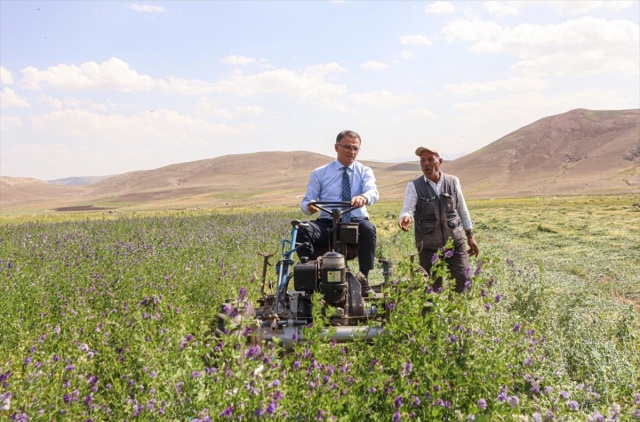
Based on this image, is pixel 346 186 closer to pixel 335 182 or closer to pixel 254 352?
pixel 335 182

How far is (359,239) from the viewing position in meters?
5.32

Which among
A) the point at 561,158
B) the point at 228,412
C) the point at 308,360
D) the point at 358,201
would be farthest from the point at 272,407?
the point at 561,158

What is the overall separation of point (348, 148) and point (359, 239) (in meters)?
1.16

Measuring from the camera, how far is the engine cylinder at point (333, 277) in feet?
14.1

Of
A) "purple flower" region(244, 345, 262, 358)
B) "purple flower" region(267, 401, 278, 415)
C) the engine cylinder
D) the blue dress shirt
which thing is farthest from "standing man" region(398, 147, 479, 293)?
"purple flower" region(267, 401, 278, 415)

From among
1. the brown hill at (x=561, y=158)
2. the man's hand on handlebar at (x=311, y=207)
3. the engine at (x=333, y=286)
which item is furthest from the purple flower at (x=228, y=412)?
the brown hill at (x=561, y=158)

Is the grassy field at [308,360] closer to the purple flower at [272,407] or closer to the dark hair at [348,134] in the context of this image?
the purple flower at [272,407]

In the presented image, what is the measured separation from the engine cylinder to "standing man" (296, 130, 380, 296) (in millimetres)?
884

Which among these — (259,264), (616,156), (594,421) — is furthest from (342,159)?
(616,156)

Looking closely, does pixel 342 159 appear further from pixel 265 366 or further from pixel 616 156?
pixel 616 156

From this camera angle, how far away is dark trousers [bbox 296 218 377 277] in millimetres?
5242

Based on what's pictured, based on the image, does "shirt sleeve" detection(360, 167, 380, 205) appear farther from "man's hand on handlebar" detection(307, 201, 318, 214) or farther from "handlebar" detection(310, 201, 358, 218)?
"man's hand on handlebar" detection(307, 201, 318, 214)

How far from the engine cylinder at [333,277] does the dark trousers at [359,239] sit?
90cm

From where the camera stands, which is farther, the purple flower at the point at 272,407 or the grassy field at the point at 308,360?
the grassy field at the point at 308,360
